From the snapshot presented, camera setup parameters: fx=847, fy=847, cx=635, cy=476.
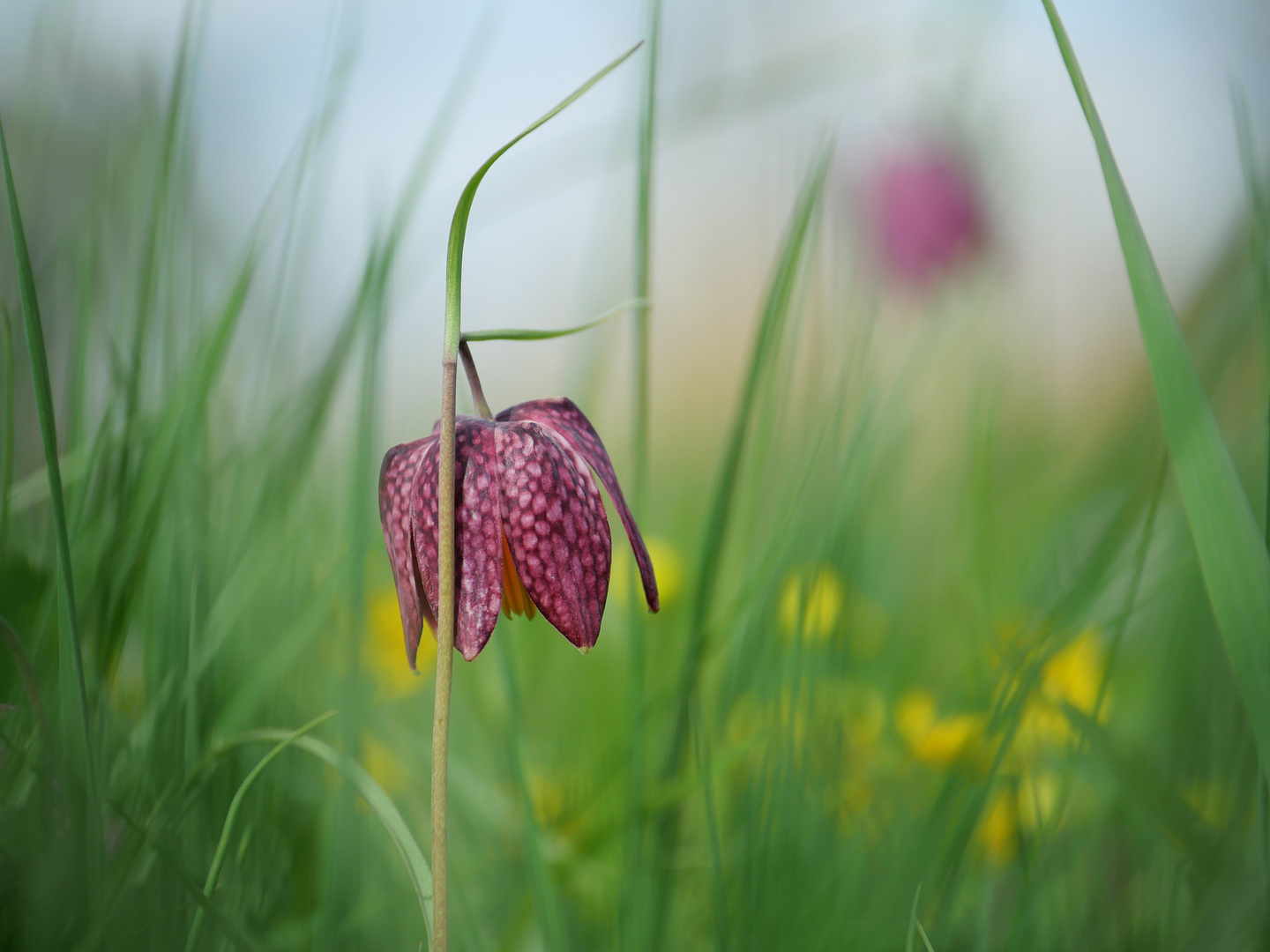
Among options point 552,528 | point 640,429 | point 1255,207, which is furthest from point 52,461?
point 1255,207

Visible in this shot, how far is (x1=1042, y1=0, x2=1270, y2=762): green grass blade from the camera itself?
0.38m

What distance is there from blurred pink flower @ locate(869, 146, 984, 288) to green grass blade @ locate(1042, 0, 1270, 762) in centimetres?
168

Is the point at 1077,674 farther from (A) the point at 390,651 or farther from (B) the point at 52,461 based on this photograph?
(B) the point at 52,461

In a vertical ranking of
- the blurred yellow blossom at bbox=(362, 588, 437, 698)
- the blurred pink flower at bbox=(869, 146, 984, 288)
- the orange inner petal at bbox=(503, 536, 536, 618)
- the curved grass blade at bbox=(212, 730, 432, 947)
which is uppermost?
the blurred pink flower at bbox=(869, 146, 984, 288)

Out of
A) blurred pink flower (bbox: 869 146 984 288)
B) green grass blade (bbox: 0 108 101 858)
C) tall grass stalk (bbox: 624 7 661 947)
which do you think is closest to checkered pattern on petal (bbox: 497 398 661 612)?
tall grass stalk (bbox: 624 7 661 947)

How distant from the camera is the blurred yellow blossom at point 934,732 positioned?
29.0 inches

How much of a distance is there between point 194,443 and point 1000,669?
689 mm

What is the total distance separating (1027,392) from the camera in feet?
6.43

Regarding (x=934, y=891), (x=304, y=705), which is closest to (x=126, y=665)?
(x=304, y=705)

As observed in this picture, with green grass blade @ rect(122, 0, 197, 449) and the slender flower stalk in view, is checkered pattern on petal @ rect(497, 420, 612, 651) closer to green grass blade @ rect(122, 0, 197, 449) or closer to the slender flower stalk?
the slender flower stalk

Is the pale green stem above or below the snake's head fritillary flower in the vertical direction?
above

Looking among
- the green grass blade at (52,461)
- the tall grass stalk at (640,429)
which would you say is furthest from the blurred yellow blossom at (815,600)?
the green grass blade at (52,461)

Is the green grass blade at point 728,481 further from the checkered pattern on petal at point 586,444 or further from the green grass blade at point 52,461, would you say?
the green grass blade at point 52,461

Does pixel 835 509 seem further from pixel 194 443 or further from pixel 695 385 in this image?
pixel 695 385
